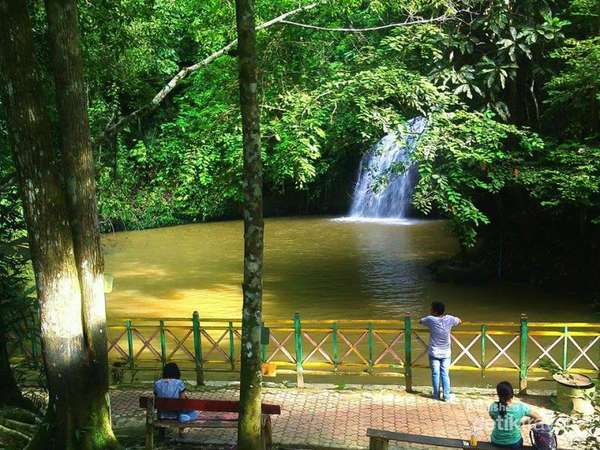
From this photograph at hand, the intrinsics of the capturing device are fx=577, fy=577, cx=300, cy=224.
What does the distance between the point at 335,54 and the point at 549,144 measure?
6.74 meters

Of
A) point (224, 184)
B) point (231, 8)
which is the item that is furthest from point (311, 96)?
point (224, 184)

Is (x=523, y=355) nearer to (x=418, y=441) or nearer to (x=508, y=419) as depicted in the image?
(x=508, y=419)

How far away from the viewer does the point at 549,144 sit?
46.1 feet

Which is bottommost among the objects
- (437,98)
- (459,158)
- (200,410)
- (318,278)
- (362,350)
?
(362,350)

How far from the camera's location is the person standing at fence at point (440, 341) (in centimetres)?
836

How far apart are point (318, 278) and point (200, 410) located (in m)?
12.9

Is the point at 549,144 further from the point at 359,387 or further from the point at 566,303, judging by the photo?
the point at 359,387

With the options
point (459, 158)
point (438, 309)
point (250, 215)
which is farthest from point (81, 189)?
point (459, 158)

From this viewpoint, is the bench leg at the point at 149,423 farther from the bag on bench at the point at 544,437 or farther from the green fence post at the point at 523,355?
the green fence post at the point at 523,355

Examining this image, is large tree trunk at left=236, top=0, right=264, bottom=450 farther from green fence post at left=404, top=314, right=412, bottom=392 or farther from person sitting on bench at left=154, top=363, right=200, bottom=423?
green fence post at left=404, top=314, right=412, bottom=392

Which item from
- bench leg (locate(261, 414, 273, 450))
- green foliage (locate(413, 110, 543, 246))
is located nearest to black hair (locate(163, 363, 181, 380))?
bench leg (locate(261, 414, 273, 450))

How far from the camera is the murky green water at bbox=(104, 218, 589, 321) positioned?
15.6 metres

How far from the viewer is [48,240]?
588cm

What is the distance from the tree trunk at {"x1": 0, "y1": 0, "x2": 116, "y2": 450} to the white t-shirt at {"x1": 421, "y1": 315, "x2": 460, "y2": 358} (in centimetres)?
472
